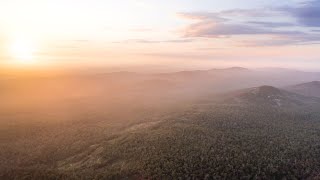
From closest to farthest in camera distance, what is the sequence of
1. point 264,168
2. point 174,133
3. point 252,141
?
point 264,168 < point 252,141 < point 174,133

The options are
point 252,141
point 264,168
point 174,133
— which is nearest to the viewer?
point 264,168

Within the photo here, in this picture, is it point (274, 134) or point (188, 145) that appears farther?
point (274, 134)

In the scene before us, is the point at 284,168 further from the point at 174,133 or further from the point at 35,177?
the point at 35,177

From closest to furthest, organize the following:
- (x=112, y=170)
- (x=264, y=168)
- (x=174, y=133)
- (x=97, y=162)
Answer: (x=264, y=168), (x=112, y=170), (x=97, y=162), (x=174, y=133)

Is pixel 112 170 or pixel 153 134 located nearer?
pixel 112 170

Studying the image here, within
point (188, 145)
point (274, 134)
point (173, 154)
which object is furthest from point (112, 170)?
point (274, 134)

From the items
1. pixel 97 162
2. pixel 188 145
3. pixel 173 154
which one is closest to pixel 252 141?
pixel 188 145

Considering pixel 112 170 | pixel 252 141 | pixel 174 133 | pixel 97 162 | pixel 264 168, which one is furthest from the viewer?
pixel 174 133

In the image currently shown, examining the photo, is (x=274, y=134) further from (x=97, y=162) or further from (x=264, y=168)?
(x=97, y=162)
